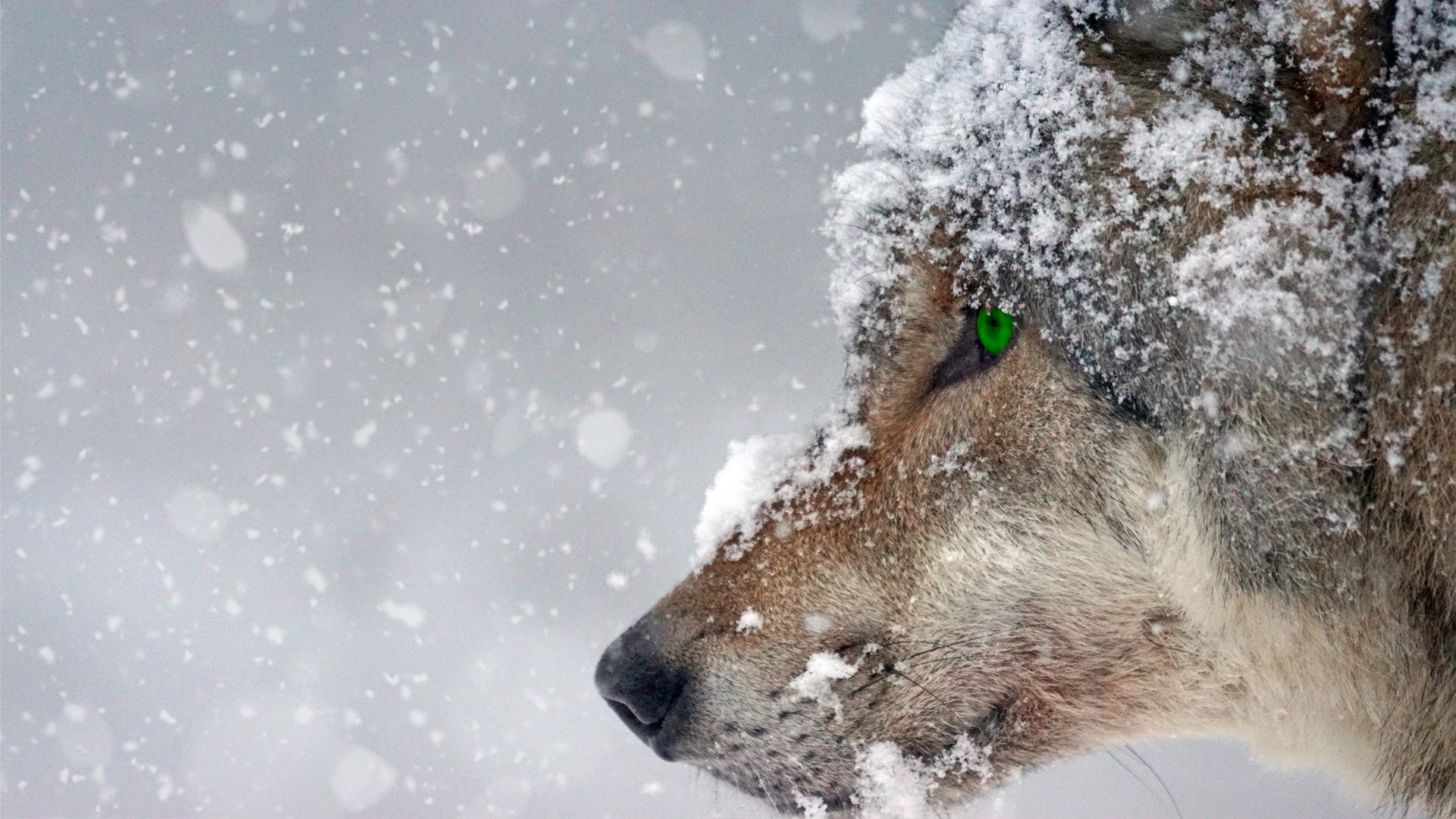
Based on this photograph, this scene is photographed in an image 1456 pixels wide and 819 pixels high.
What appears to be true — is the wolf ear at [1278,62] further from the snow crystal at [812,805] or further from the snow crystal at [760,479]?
the snow crystal at [812,805]

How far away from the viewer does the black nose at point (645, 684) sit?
7.30 ft

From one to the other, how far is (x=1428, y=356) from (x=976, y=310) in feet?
2.61

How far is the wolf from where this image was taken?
1.65 metres

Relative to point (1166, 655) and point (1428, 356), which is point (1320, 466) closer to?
point (1428, 356)

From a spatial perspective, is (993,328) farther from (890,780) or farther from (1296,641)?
(890,780)

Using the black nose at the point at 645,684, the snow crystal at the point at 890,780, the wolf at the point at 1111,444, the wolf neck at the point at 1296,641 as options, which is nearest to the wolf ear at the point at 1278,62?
the wolf at the point at 1111,444

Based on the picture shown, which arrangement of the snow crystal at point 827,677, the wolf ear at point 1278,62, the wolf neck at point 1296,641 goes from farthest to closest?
the snow crystal at point 827,677 < the wolf neck at point 1296,641 < the wolf ear at point 1278,62

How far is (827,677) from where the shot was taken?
84.0 inches

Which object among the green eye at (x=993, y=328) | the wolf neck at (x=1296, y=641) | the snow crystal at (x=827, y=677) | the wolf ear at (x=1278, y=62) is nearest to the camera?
the wolf ear at (x=1278, y=62)

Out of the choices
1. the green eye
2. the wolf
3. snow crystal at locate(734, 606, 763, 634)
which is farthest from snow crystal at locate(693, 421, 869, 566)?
the green eye

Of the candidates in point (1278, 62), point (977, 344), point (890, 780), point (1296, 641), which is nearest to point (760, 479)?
point (977, 344)

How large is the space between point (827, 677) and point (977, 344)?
84cm

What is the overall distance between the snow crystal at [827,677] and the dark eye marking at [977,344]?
0.68 metres

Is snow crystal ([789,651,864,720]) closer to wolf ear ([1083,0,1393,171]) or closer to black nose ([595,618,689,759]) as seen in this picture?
black nose ([595,618,689,759])
